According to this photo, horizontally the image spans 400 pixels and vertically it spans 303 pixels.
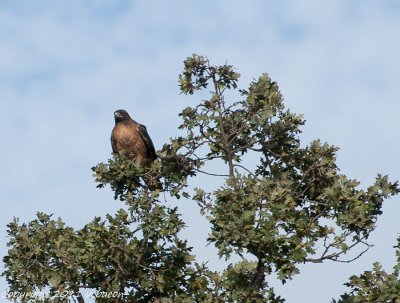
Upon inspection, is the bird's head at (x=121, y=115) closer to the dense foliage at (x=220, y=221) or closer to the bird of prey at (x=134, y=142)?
the bird of prey at (x=134, y=142)

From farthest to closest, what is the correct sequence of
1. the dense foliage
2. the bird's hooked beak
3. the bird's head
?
the bird's hooked beak < the bird's head < the dense foliage

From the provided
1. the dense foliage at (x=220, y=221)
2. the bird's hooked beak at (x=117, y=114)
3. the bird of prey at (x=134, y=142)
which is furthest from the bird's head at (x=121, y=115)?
the dense foliage at (x=220, y=221)

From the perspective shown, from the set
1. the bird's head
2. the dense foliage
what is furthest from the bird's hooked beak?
the dense foliage

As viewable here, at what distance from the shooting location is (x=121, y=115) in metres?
19.8

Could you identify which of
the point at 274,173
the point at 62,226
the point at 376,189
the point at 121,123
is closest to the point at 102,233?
the point at 62,226

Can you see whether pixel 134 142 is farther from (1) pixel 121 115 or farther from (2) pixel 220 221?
(2) pixel 220 221

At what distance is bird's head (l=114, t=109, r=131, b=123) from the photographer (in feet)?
64.4

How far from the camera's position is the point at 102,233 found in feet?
39.1

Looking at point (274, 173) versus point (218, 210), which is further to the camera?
point (274, 173)

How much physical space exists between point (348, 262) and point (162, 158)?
318 centimetres

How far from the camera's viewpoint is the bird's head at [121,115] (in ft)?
64.4

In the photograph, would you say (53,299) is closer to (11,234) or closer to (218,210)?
(11,234)

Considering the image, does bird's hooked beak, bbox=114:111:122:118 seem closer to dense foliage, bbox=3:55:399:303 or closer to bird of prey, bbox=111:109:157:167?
bird of prey, bbox=111:109:157:167

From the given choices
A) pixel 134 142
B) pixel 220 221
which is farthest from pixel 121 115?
pixel 220 221
